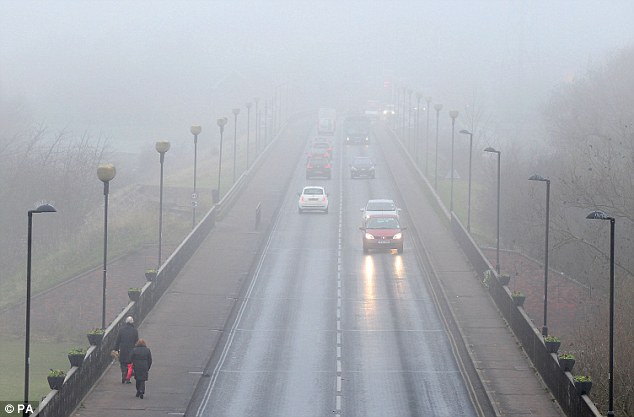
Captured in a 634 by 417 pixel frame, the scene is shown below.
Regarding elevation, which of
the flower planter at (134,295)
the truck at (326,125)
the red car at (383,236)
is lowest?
the flower planter at (134,295)

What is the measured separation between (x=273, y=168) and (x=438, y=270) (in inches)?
1661

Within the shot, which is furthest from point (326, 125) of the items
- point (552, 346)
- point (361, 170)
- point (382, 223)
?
point (552, 346)

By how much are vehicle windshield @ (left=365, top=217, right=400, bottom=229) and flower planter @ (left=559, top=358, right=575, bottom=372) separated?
949 inches

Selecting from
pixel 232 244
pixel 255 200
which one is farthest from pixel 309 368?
pixel 255 200

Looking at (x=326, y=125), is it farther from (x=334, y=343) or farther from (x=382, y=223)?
(x=334, y=343)

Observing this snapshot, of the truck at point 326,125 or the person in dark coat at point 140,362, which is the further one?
the truck at point 326,125

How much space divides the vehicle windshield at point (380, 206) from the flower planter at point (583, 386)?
31.7 metres

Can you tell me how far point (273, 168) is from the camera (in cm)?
8669

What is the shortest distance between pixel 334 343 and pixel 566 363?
30.2 feet

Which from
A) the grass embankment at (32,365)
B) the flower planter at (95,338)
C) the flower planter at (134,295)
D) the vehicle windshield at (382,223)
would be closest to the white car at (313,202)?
the vehicle windshield at (382,223)

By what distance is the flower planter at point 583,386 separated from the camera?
2498 cm

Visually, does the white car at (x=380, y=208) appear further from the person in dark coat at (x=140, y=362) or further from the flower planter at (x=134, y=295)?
the person in dark coat at (x=140, y=362)

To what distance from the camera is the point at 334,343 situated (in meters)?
34.3

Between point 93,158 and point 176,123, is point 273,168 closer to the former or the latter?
point 93,158
